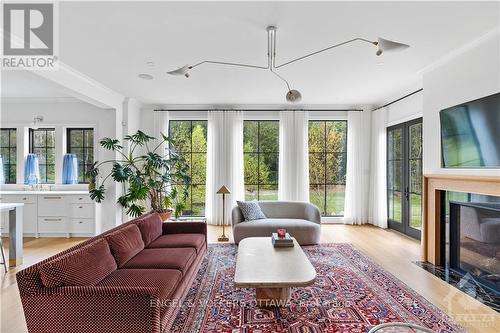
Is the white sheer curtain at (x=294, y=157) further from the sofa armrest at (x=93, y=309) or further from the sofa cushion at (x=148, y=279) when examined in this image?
the sofa armrest at (x=93, y=309)

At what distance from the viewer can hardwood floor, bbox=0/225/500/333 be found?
2598mm

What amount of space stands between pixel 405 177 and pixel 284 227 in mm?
2801

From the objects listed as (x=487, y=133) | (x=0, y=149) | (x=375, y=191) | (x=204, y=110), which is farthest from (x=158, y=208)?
(x=487, y=133)

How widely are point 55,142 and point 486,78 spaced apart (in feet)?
24.5

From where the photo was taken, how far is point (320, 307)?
281 cm

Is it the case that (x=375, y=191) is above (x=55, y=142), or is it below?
below

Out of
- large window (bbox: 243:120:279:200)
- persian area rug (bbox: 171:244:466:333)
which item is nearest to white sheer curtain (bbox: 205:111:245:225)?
large window (bbox: 243:120:279:200)

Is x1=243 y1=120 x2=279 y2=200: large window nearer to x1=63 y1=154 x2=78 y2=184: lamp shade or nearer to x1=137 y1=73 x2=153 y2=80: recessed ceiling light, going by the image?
x1=137 y1=73 x2=153 y2=80: recessed ceiling light

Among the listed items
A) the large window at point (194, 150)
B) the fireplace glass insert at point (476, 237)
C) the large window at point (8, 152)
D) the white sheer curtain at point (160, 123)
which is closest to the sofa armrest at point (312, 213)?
the fireplace glass insert at point (476, 237)

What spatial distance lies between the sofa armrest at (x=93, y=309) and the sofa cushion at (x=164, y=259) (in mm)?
761

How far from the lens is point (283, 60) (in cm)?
389

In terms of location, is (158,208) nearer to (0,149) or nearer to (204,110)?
(204,110)

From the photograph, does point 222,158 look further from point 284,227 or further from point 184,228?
point 184,228

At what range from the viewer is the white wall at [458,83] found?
10.3 ft
